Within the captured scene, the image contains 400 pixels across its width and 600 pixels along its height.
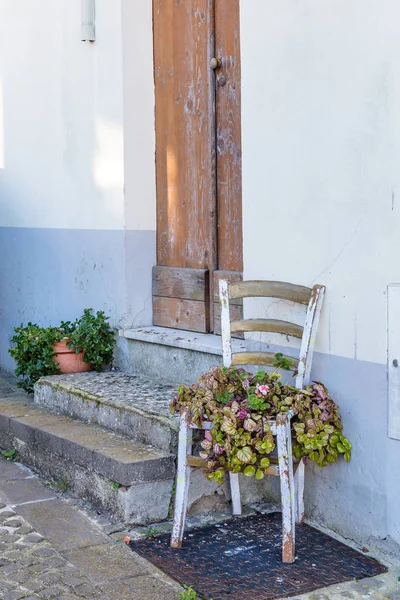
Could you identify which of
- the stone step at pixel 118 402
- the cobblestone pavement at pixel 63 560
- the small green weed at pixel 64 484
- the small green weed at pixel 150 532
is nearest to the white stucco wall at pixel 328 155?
the stone step at pixel 118 402

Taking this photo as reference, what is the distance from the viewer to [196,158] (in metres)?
5.32

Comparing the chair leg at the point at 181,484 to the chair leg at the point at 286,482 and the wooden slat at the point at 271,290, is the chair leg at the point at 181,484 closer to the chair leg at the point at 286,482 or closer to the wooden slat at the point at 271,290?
the chair leg at the point at 286,482

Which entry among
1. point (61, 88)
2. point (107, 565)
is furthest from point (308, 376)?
point (61, 88)

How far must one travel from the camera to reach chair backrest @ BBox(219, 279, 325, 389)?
3.94m

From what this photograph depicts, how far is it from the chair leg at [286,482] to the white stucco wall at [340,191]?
37cm

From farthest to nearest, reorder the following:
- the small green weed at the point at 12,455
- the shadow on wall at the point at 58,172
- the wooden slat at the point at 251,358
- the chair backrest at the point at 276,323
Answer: the shadow on wall at the point at 58,172 → the small green weed at the point at 12,455 → the wooden slat at the point at 251,358 → the chair backrest at the point at 276,323

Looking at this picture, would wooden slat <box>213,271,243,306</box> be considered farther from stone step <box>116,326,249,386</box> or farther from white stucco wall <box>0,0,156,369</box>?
white stucco wall <box>0,0,156,369</box>

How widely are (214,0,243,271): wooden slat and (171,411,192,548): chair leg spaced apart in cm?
148

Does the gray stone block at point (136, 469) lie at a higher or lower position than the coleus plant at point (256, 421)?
lower

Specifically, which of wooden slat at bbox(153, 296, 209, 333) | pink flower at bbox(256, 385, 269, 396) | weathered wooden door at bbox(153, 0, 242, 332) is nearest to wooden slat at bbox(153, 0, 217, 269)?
weathered wooden door at bbox(153, 0, 242, 332)

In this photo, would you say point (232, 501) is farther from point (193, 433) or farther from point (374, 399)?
point (374, 399)

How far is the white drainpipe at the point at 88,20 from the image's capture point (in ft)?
18.9

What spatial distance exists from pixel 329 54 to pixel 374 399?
150 centimetres

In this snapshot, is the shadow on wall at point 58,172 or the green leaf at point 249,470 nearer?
the green leaf at point 249,470
